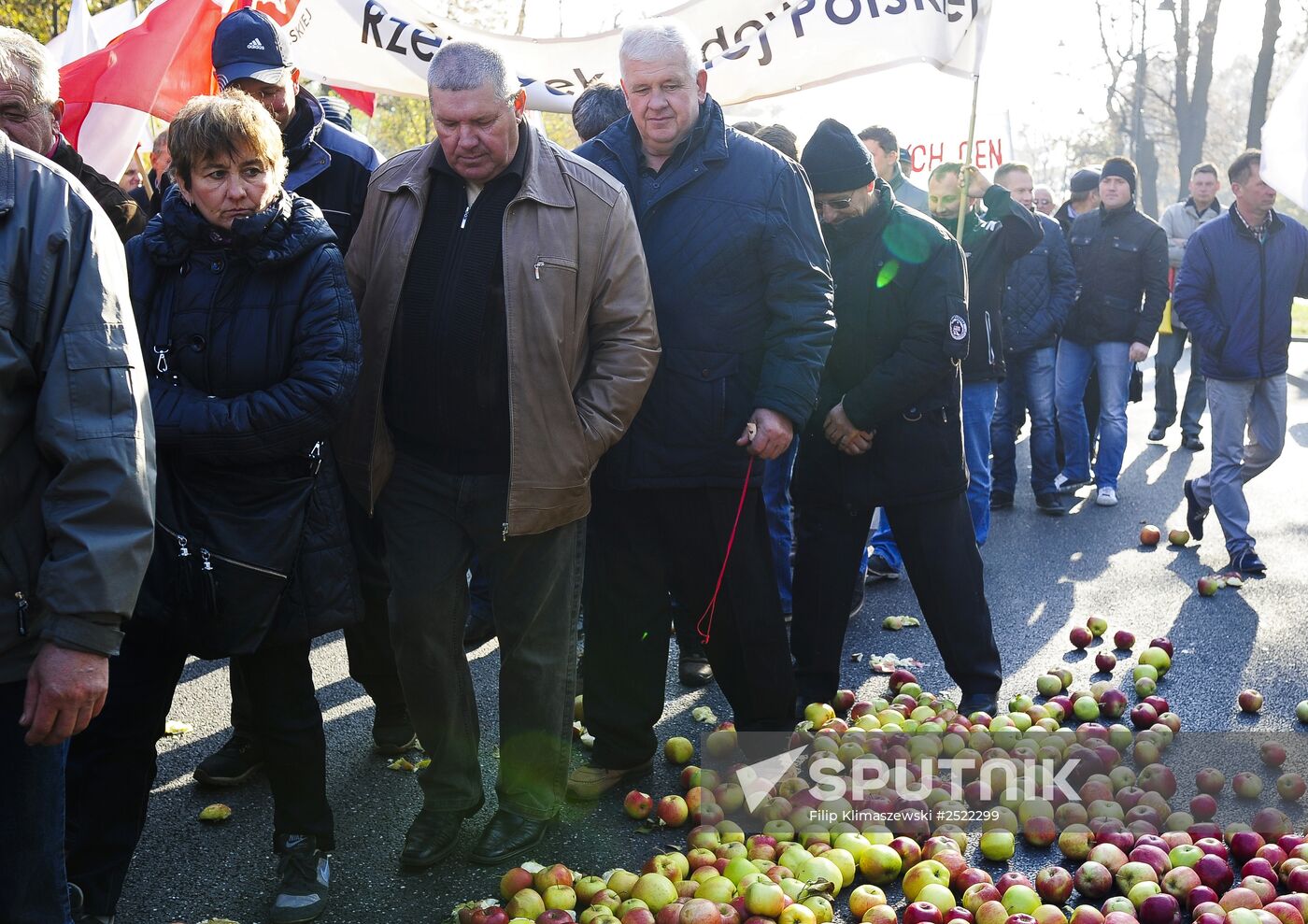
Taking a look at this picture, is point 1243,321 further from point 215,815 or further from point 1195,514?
point 215,815

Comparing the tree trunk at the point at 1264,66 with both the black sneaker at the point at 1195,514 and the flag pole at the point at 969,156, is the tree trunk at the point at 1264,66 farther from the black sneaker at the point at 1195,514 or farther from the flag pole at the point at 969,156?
the flag pole at the point at 969,156

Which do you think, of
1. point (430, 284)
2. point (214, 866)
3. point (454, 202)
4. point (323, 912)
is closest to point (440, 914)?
point (323, 912)

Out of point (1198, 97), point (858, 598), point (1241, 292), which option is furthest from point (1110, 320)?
point (1198, 97)

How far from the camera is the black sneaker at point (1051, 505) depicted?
839 cm

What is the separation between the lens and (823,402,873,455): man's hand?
14.5 ft

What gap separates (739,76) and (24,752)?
17.6 ft

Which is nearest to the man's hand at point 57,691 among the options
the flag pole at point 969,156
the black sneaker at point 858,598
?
the flag pole at point 969,156

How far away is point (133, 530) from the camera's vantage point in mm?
2254

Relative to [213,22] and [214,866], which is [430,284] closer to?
[214,866]

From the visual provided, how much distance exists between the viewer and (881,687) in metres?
5.17

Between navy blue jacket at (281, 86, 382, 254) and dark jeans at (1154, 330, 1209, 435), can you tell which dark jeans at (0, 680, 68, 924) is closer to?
navy blue jacket at (281, 86, 382, 254)

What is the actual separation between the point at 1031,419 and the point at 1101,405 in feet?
1.99

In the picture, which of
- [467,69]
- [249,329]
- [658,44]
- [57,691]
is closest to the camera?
[57,691]

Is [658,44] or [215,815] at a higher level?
[658,44]
